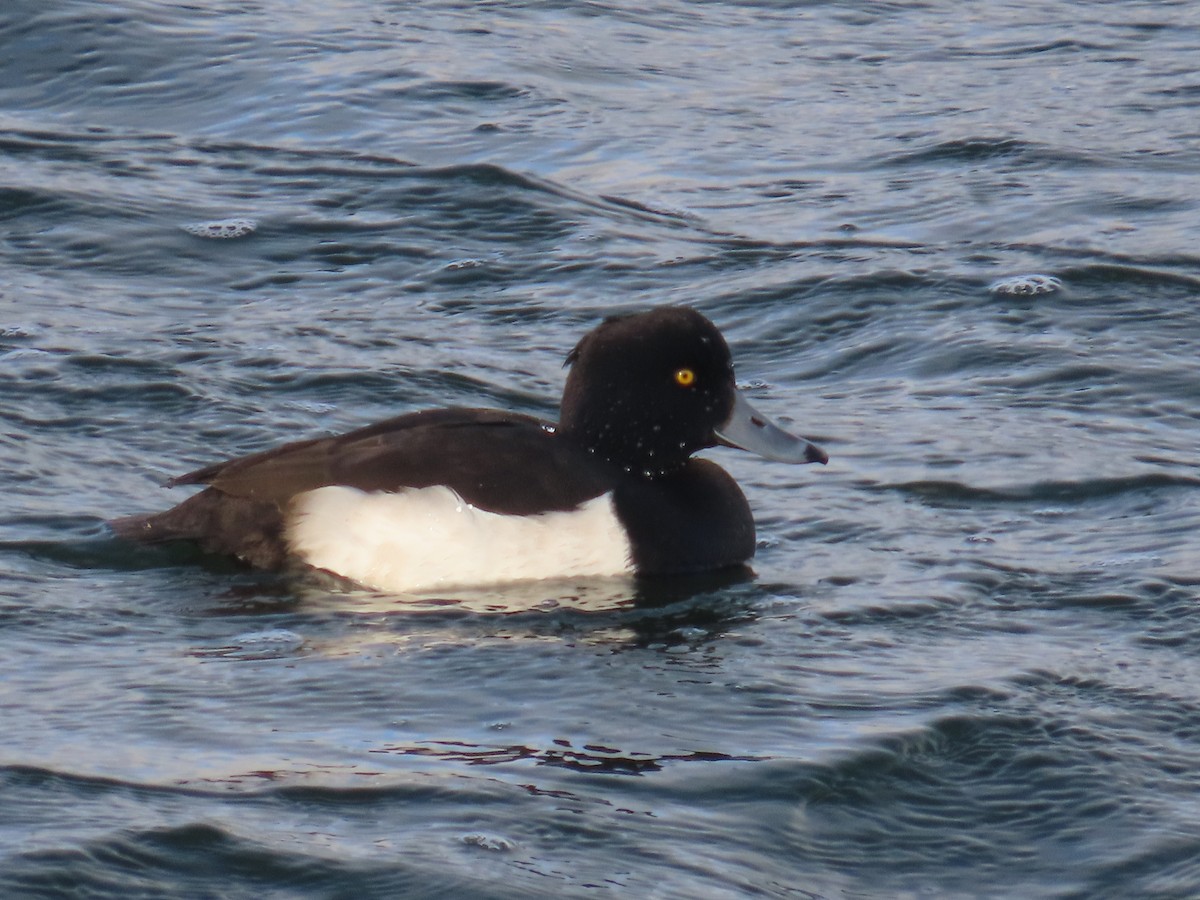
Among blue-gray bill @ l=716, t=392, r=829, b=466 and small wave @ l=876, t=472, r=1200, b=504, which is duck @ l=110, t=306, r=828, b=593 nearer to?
blue-gray bill @ l=716, t=392, r=829, b=466

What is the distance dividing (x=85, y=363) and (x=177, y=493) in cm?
132

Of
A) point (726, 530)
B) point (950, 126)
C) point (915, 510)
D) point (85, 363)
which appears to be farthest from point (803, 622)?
point (950, 126)

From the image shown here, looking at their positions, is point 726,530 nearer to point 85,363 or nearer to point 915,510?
point 915,510

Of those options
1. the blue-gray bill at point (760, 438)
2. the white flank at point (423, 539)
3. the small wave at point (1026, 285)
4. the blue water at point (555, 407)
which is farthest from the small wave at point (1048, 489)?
the small wave at point (1026, 285)

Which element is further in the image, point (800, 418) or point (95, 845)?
point (800, 418)

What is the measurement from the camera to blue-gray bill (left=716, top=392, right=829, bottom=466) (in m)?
6.84

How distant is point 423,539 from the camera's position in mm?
6285

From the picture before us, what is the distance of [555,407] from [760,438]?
4.78 feet

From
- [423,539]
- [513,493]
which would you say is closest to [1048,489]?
[513,493]

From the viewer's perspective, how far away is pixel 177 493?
7086 mm

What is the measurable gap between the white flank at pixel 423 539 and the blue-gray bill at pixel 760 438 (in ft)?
2.65

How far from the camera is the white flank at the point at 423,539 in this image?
6277 mm

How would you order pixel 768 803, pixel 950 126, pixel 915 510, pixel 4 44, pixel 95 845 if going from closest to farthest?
pixel 95 845, pixel 768 803, pixel 915 510, pixel 950 126, pixel 4 44

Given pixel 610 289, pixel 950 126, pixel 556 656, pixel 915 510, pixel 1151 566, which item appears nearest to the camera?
pixel 556 656
